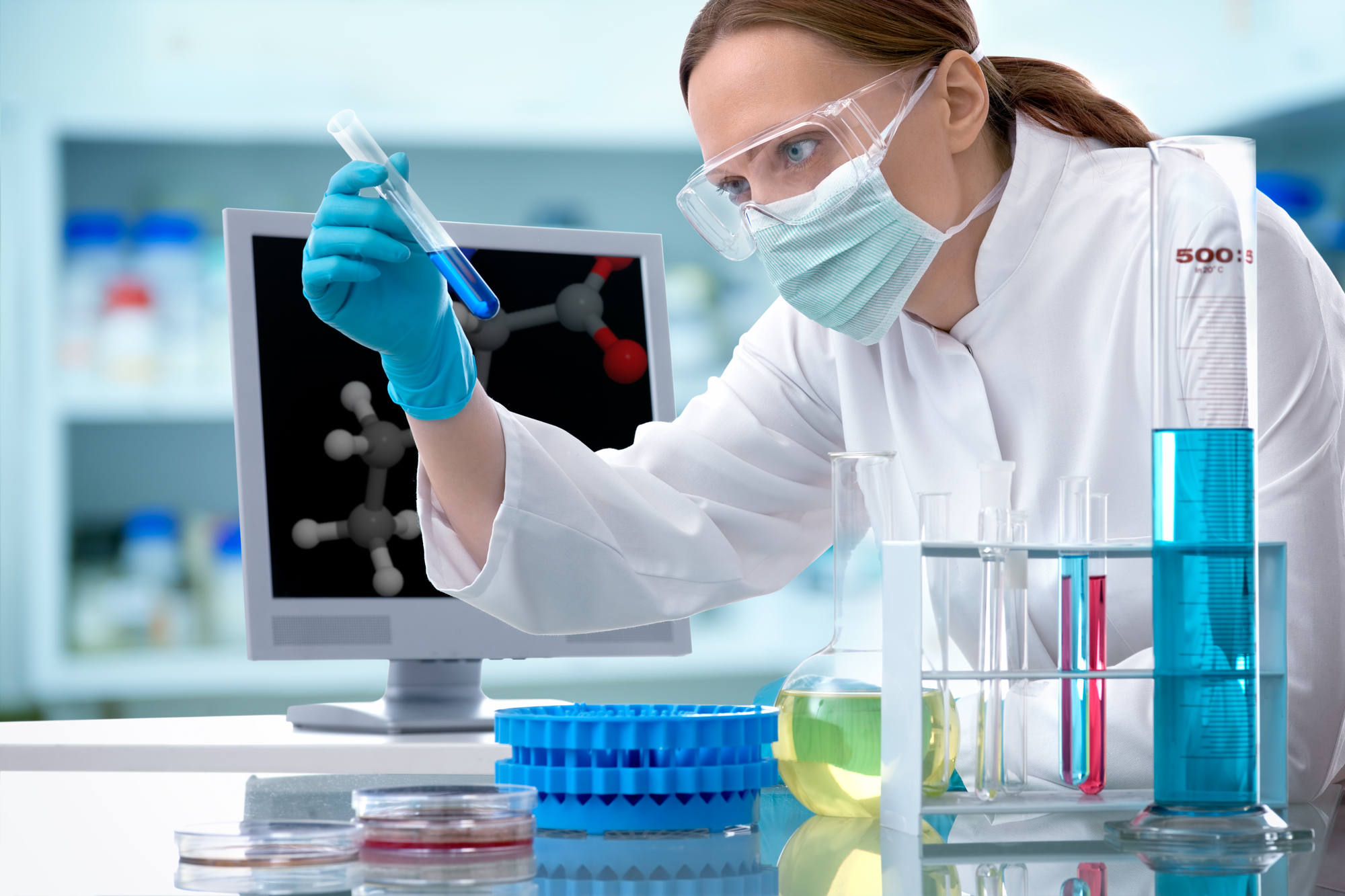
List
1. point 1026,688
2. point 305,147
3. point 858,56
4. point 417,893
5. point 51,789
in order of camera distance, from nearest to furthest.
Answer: point 417,893
point 1026,688
point 51,789
point 858,56
point 305,147

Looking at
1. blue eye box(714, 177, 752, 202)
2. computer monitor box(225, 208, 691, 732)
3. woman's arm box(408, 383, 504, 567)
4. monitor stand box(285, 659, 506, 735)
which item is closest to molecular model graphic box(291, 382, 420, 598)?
computer monitor box(225, 208, 691, 732)

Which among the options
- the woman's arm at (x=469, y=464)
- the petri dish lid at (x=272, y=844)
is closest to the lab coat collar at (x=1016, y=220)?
the woman's arm at (x=469, y=464)

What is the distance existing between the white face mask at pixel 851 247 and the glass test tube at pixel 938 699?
0.60m

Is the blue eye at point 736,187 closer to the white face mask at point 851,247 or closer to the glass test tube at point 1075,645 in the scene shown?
the white face mask at point 851,247

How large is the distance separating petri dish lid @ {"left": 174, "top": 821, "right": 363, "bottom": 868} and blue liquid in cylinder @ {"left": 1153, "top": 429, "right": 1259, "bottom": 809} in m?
0.41

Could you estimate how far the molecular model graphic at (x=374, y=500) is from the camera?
162cm

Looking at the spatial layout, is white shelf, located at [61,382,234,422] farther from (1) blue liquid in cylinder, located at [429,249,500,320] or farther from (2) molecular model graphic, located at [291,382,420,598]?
(1) blue liquid in cylinder, located at [429,249,500,320]

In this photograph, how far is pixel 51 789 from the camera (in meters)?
1.02

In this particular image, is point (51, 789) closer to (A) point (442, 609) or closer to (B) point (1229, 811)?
(A) point (442, 609)

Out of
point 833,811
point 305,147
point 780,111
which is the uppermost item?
point 305,147

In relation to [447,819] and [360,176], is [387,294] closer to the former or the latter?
[360,176]

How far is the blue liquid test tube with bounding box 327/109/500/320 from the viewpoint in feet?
3.04

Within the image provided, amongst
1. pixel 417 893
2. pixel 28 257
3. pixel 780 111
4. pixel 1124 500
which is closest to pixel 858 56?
pixel 780 111

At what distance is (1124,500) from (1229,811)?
0.53 metres
